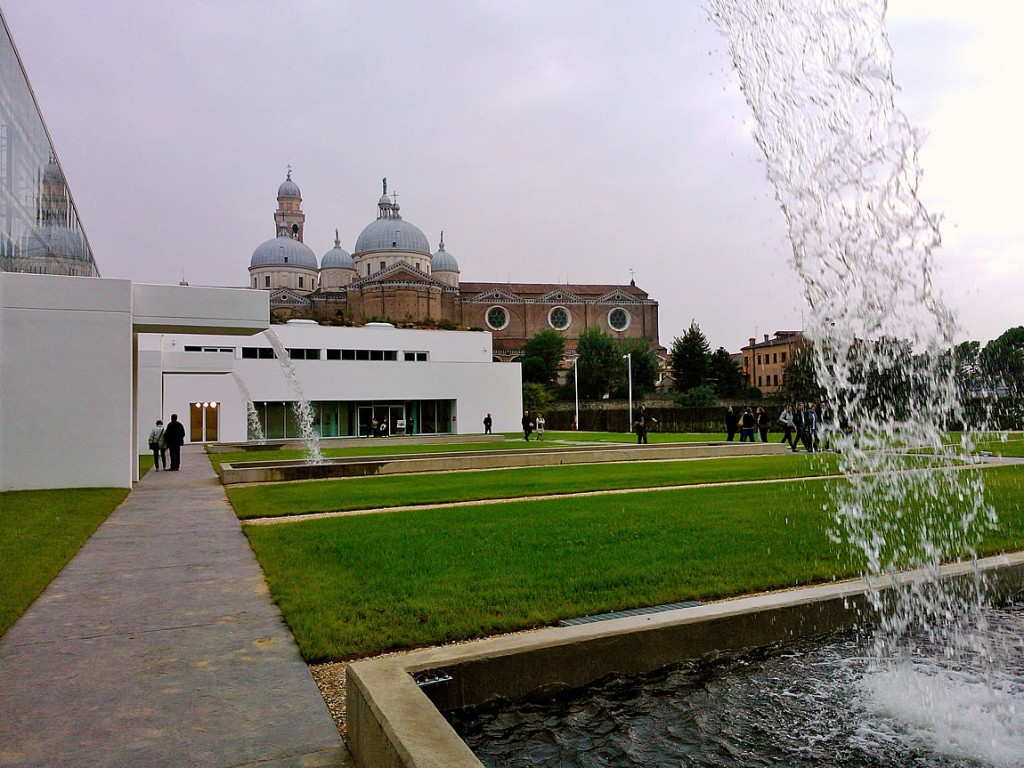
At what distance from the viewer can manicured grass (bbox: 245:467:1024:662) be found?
571cm

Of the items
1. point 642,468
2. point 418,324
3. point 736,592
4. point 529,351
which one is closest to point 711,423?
point 418,324

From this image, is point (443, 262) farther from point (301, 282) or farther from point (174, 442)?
point (174, 442)

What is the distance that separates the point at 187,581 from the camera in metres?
7.38

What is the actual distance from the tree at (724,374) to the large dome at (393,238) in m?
40.5

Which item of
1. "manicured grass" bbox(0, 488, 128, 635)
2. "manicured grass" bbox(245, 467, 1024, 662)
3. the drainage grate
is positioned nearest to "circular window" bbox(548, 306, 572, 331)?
"manicured grass" bbox(0, 488, 128, 635)

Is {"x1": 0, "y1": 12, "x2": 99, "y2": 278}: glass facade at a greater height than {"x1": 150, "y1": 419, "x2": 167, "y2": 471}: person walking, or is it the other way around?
{"x1": 0, "y1": 12, "x2": 99, "y2": 278}: glass facade

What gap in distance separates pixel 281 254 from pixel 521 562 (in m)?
99.8

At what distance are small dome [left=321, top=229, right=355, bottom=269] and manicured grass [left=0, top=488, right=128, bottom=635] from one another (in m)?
92.9

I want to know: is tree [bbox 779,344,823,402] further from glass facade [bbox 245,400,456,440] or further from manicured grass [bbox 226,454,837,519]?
manicured grass [bbox 226,454,837,519]

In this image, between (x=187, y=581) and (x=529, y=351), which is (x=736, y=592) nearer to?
(x=187, y=581)

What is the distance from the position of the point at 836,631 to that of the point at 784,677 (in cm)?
88

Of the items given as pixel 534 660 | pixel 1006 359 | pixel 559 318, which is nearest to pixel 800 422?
pixel 534 660

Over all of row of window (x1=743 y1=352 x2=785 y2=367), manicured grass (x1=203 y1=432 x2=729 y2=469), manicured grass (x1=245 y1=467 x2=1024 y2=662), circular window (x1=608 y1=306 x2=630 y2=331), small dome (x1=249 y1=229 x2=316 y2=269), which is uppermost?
small dome (x1=249 y1=229 x2=316 y2=269)

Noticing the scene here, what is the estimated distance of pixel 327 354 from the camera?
52.3 meters
